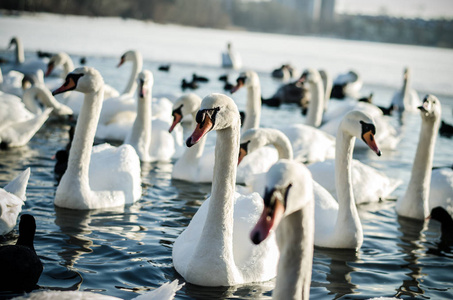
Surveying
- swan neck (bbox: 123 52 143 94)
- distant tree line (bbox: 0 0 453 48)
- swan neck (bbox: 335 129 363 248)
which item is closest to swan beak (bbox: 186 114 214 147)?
swan neck (bbox: 335 129 363 248)

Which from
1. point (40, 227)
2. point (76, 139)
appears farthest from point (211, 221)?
point (76, 139)

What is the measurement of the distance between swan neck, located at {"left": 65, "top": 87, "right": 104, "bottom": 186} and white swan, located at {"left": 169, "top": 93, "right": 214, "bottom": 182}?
1.87 metres

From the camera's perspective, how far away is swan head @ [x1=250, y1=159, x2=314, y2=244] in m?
2.67

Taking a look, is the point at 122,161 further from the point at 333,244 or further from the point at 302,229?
the point at 302,229

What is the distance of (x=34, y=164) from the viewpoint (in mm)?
8672

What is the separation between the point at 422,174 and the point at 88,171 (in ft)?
12.5

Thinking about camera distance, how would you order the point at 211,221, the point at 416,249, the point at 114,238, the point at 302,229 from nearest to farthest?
the point at 302,229
the point at 211,221
the point at 114,238
the point at 416,249

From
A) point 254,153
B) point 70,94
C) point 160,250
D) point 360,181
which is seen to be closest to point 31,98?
point 70,94

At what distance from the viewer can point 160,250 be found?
5.75 meters

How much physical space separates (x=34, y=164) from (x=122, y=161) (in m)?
2.06

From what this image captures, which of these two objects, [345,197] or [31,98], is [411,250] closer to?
[345,197]

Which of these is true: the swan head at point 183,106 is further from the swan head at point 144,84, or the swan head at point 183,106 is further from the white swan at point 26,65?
the white swan at point 26,65

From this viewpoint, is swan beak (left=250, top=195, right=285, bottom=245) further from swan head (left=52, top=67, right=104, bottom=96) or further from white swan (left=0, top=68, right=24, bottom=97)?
white swan (left=0, top=68, right=24, bottom=97)

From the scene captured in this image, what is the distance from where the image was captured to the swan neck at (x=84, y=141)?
6.71m
